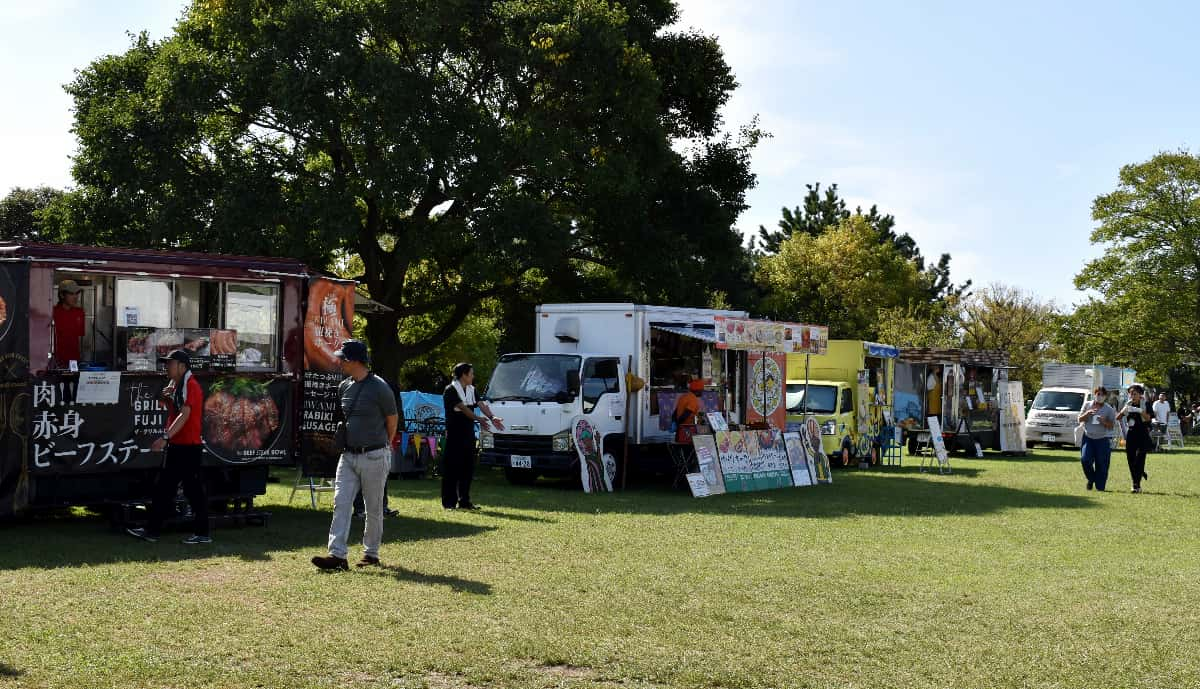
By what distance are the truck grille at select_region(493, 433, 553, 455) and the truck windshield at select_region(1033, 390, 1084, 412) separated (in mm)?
22566

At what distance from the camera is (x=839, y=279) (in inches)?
2250

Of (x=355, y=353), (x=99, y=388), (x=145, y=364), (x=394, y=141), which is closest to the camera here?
(x=355, y=353)

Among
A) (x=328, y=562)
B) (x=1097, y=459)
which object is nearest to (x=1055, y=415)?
(x=1097, y=459)

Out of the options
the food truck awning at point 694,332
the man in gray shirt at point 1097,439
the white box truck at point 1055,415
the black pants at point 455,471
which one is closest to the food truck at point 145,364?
the black pants at point 455,471

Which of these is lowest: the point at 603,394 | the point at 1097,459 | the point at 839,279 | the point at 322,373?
the point at 1097,459

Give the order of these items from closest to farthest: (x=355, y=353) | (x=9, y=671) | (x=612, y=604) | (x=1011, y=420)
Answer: (x=9, y=671) → (x=612, y=604) → (x=355, y=353) → (x=1011, y=420)

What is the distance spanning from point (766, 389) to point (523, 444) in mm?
6126

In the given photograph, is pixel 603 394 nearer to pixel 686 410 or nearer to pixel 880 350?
pixel 686 410

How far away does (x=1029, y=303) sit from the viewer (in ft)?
206

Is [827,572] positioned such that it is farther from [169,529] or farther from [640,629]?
[169,529]

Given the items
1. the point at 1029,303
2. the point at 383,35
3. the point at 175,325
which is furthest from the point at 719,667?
the point at 1029,303

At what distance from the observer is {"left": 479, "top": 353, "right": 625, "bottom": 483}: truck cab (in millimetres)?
18203

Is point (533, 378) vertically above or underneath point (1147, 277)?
underneath

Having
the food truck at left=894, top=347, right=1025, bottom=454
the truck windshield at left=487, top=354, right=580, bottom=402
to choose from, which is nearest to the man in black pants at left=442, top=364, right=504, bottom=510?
the truck windshield at left=487, top=354, right=580, bottom=402
